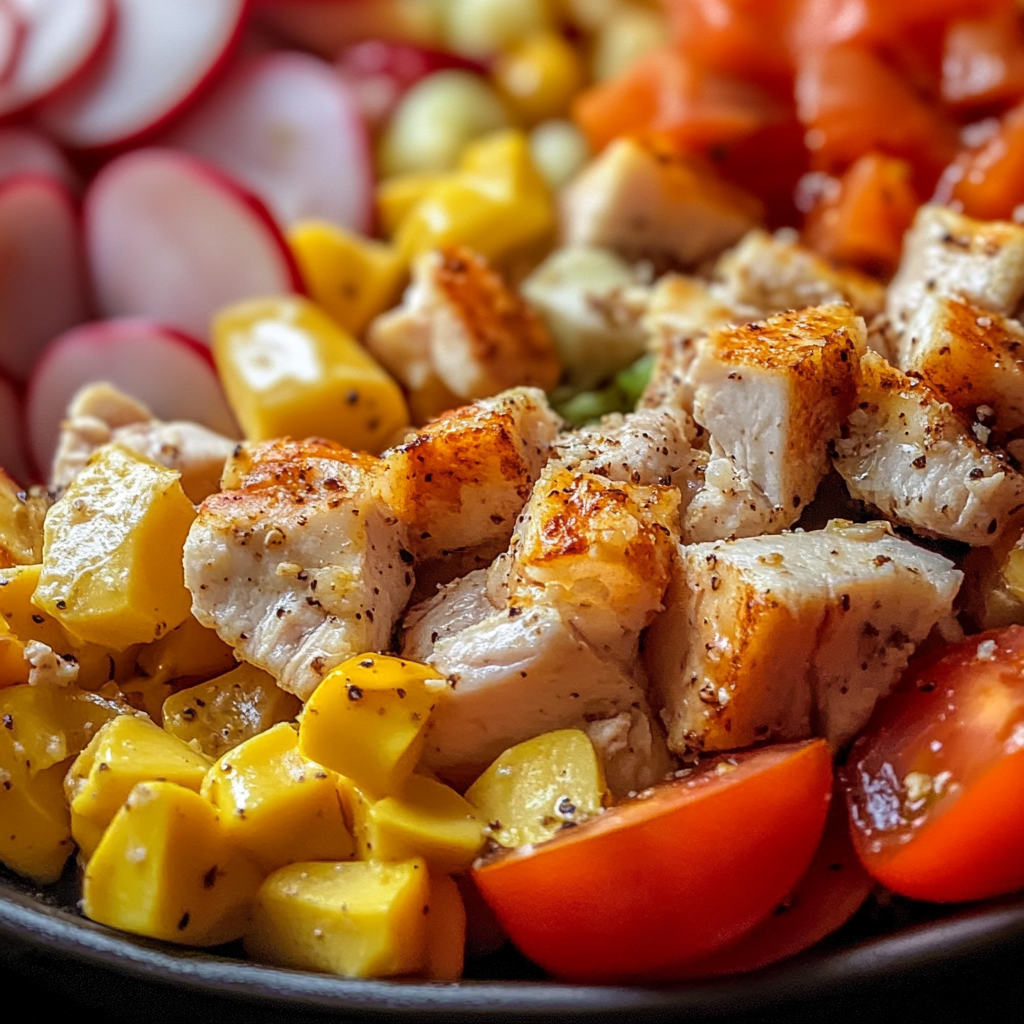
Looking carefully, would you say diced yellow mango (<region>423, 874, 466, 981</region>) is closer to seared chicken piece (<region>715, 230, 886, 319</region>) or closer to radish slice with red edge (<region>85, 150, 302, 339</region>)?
seared chicken piece (<region>715, 230, 886, 319</region>)

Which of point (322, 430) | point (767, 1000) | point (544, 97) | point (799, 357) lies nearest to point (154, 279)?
point (322, 430)

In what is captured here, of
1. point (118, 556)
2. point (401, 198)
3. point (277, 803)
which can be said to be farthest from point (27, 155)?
point (277, 803)

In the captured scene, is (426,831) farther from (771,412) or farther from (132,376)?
(132,376)

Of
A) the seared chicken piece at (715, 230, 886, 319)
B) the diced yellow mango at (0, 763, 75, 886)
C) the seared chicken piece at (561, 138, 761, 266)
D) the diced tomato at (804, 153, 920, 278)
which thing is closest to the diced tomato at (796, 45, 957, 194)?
the diced tomato at (804, 153, 920, 278)

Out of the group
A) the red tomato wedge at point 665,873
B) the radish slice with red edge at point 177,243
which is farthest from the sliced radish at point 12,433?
the red tomato wedge at point 665,873

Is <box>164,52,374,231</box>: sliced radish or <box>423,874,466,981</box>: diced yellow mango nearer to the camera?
<box>423,874,466,981</box>: diced yellow mango

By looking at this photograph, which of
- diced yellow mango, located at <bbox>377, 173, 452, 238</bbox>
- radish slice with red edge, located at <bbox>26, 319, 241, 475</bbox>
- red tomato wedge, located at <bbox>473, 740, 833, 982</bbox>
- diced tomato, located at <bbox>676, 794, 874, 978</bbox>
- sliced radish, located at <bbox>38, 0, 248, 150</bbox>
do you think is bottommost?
diced tomato, located at <bbox>676, 794, 874, 978</bbox>

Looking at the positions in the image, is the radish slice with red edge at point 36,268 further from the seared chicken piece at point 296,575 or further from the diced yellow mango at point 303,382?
the seared chicken piece at point 296,575
